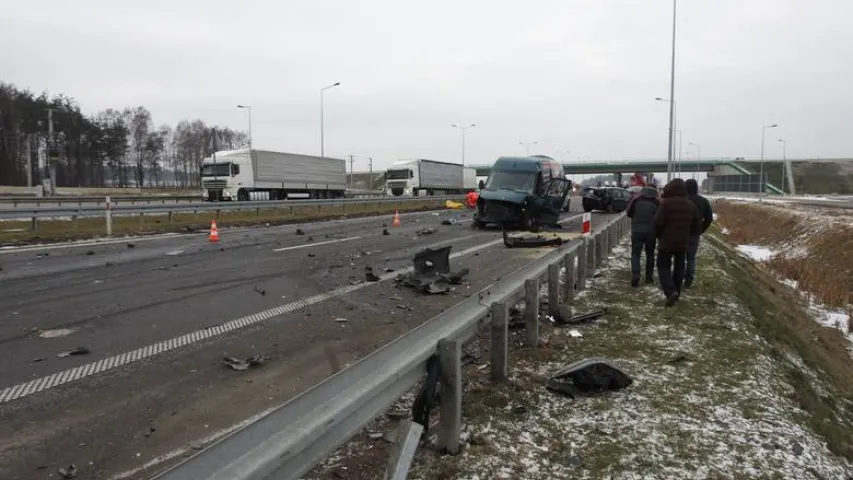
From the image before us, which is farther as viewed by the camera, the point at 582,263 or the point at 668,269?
the point at 582,263

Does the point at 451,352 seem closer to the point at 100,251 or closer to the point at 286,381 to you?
the point at 286,381

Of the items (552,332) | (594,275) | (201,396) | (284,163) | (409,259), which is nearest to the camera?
(201,396)

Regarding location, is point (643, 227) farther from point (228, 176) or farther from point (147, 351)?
point (228, 176)

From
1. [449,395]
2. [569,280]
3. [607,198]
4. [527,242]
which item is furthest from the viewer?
[607,198]

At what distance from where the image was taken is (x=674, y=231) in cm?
758

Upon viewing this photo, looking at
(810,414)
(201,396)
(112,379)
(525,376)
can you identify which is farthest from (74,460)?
(810,414)

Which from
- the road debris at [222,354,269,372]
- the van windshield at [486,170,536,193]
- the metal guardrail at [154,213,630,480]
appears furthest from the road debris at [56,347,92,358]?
the van windshield at [486,170,536,193]

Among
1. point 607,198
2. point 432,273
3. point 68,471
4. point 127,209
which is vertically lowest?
point 68,471

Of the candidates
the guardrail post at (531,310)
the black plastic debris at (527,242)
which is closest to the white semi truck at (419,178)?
the black plastic debris at (527,242)

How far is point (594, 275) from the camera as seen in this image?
970cm

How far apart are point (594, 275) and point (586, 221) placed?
3.60ft

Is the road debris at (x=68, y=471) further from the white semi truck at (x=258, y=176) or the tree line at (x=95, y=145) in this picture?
the tree line at (x=95, y=145)

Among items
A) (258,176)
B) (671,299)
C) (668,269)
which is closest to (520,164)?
(668,269)

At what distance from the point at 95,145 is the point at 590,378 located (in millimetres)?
85586
